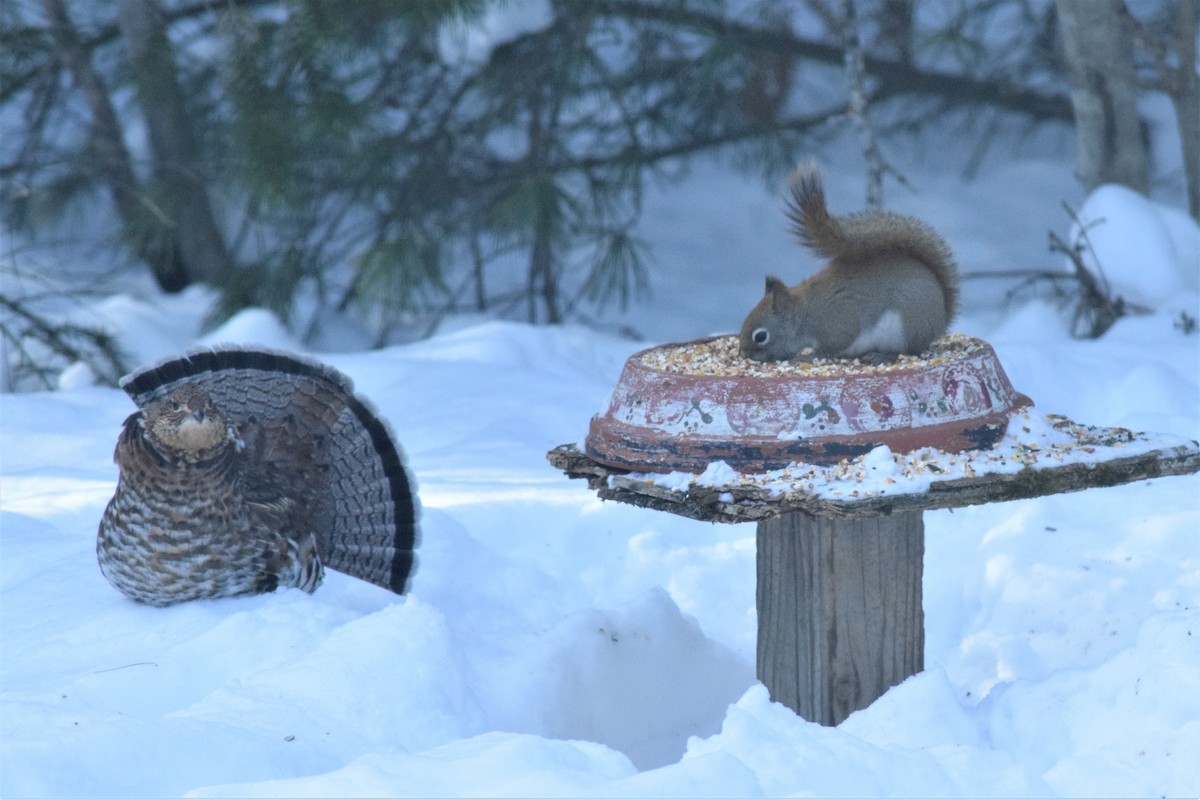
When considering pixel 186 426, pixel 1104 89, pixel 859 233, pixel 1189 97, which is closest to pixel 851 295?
pixel 859 233

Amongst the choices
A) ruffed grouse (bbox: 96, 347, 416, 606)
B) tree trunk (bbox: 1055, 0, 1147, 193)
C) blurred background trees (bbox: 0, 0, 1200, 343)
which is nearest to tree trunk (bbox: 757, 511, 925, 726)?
ruffed grouse (bbox: 96, 347, 416, 606)

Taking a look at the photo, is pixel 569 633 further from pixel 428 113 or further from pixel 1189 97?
pixel 428 113

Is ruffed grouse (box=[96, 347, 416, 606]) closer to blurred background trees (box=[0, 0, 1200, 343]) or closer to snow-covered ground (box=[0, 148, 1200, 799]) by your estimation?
snow-covered ground (box=[0, 148, 1200, 799])

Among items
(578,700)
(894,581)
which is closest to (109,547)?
(578,700)

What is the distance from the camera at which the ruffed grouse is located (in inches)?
100

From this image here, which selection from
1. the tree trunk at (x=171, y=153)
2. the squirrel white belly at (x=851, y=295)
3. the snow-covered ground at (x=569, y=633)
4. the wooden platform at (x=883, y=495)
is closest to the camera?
the snow-covered ground at (x=569, y=633)

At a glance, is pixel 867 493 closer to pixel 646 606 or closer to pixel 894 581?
pixel 894 581

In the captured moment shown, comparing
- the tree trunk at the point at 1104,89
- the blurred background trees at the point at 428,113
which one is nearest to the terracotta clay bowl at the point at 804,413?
the blurred background trees at the point at 428,113

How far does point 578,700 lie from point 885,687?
689mm

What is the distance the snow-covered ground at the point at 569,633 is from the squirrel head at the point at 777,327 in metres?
0.64

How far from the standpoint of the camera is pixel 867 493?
201cm

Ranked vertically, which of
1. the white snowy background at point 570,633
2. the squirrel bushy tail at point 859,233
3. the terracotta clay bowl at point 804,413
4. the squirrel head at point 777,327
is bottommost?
the white snowy background at point 570,633

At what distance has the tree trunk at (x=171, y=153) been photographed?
17.5ft

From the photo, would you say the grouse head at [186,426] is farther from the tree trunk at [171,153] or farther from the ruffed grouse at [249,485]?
the tree trunk at [171,153]
